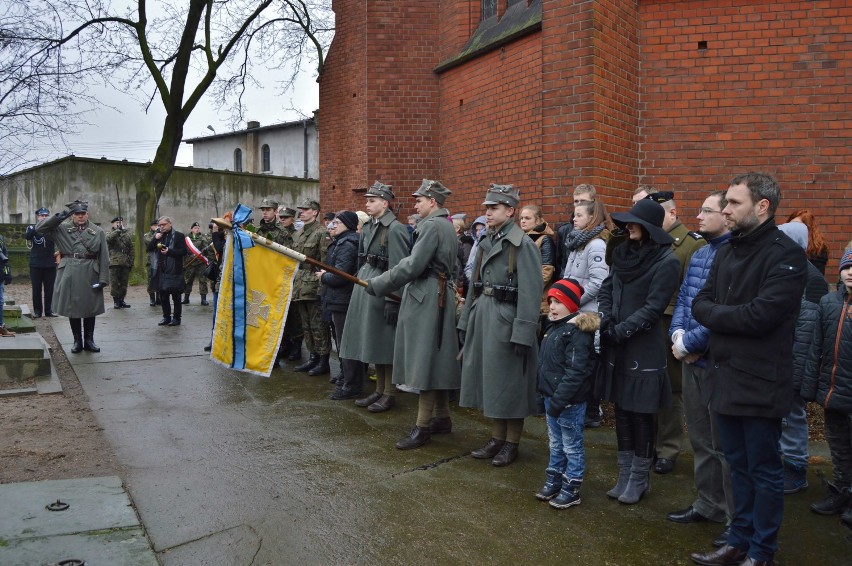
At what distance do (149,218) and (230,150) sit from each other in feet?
106

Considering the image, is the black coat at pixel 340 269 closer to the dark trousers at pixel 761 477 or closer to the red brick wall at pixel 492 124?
the red brick wall at pixel 492 124

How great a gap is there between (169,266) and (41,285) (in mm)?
3260

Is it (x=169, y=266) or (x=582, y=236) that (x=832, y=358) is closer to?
(x=582, y=236)

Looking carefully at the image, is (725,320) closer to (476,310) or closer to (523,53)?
(476,310)

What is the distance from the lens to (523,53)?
31.7 feet

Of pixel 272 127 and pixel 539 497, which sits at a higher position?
pixel 272 127

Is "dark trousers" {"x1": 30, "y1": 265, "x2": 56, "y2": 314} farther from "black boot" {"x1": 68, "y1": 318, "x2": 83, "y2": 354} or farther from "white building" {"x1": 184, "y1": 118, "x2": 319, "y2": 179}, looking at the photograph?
"white building" {"x1": 184, "y1": 118, "x2": 319, "y2": 179}

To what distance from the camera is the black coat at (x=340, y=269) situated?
25.7ft

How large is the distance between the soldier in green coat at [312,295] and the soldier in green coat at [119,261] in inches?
327

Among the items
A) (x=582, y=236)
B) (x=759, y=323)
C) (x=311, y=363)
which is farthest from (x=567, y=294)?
(x=311, y=363)

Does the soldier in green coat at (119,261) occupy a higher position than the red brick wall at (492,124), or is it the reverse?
the red brick wall at (492,124)

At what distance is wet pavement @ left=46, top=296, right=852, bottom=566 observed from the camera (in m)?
3.99

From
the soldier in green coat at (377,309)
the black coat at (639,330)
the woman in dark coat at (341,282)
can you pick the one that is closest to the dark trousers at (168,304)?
the woman in dark coat at (341,282)

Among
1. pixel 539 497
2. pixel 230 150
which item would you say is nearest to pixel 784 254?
pixel 539 497
